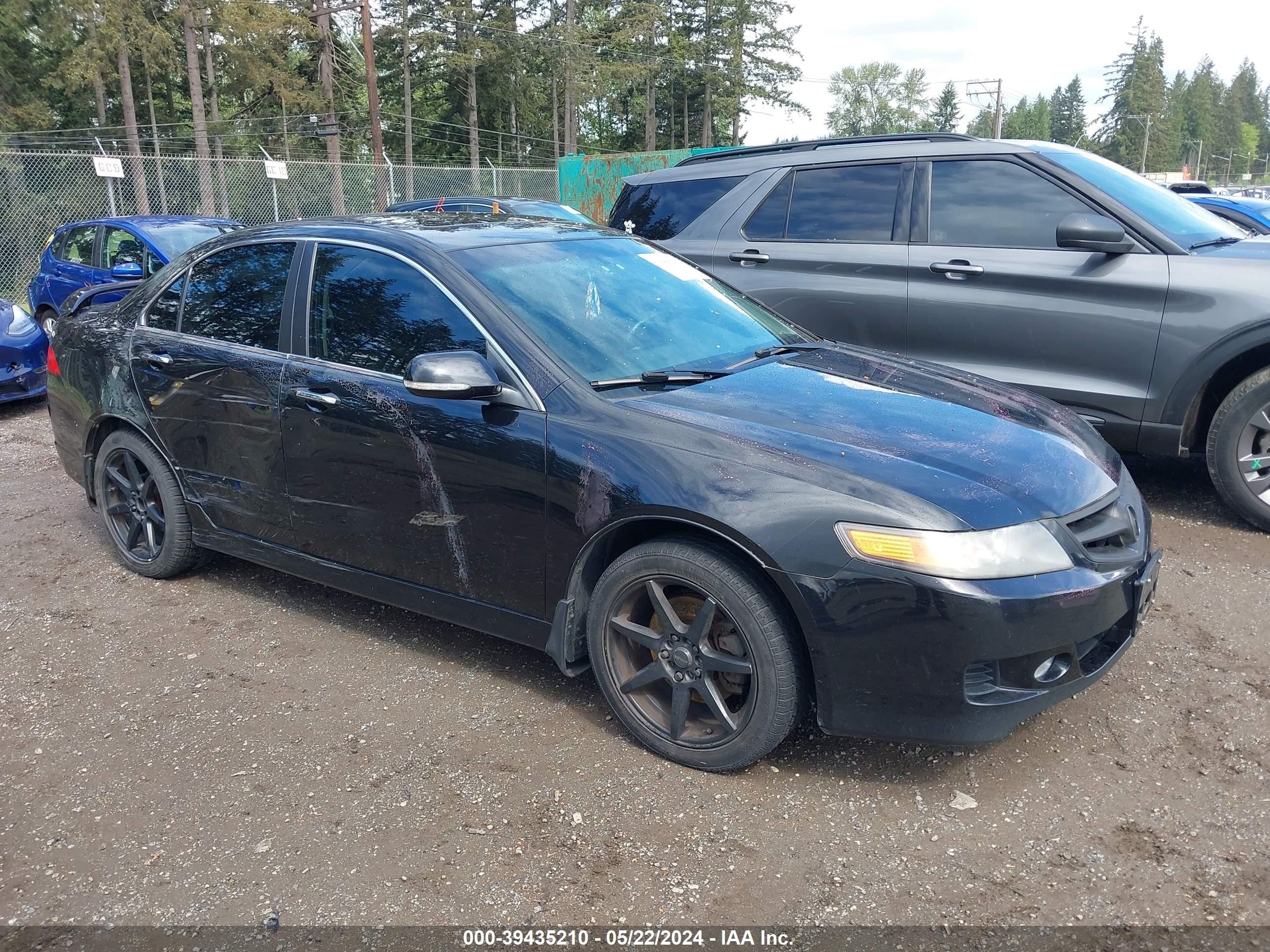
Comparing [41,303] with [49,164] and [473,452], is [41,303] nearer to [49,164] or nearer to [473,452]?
[49,164]

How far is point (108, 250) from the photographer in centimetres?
1091

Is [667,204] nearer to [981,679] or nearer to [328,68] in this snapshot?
[981,679]

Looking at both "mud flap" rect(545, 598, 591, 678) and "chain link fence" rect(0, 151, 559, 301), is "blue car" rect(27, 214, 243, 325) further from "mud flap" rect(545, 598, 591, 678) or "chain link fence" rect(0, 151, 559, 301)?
"mud flap" rect(545, 598, 591, 678)

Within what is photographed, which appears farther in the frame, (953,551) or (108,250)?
(108,250)

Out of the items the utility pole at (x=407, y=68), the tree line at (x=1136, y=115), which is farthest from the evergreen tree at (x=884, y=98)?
the utility pole at (x=407, y=68)

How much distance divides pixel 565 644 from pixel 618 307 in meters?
1.27

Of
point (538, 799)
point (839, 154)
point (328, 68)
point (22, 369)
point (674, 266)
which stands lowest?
point (538, 799)

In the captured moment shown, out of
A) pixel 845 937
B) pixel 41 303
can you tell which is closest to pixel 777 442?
pixel 845 937

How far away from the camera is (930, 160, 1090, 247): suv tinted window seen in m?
5.18

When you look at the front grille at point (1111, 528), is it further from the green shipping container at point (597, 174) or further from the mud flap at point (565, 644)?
the green shipping container at point (597, 174)

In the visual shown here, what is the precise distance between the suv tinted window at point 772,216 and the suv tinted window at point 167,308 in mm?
3321

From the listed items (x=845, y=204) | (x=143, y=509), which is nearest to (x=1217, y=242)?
(x=845, y=204)

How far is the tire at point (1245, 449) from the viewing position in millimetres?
4652

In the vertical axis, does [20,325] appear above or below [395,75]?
below
